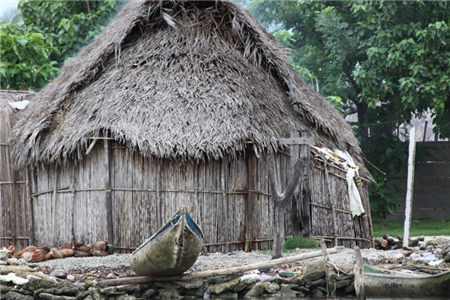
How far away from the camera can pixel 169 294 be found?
24.6 ft

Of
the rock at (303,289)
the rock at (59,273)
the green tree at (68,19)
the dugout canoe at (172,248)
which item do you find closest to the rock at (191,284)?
the dugout canoe at (172,248)

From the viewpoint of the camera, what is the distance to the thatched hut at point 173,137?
10.1 meters

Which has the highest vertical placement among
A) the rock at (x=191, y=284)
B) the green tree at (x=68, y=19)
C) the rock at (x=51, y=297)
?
the green tree at (x=68, y=19)

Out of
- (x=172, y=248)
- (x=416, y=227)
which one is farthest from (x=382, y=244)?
(x=172, y=248)

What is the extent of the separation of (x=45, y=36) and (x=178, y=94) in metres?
8.26

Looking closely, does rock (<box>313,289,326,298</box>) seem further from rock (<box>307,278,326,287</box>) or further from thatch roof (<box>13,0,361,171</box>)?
thatch roof (<box>13,0,361,171</box>)

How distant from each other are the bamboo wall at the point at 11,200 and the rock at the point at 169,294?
16.2ft

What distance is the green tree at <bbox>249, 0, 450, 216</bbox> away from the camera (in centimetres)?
1468

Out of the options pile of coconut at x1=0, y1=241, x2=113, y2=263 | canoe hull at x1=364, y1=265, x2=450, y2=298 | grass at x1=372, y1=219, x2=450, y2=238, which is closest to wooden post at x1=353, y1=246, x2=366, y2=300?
canoe hull at x1=364, y1=265, x2=450, y2=298

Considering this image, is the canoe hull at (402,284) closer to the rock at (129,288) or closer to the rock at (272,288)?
the rock at (272,288)

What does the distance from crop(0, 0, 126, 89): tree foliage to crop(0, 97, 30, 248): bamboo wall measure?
132 inches

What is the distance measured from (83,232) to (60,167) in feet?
4.01

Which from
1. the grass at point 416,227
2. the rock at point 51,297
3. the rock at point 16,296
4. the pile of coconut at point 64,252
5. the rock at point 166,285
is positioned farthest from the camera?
the grass at point 416,227

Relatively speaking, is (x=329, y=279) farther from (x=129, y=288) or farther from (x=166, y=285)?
(x=129, y=288)
